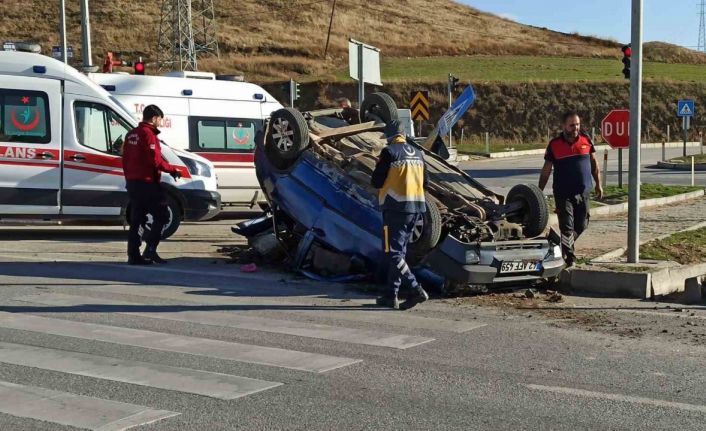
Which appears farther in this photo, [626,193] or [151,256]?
[626,193]

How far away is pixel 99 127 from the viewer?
14.3 metres

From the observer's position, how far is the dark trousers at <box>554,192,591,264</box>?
11.2 meters

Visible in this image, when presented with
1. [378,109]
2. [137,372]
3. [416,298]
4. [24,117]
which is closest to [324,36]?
[24,117]

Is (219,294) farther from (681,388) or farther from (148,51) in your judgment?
(148,51)

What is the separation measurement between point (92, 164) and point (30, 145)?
89cm

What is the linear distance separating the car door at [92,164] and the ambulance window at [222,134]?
2884 mm

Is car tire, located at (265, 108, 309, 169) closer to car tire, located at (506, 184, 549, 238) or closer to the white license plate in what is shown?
car tire, located at (506, 184, 549, 238)

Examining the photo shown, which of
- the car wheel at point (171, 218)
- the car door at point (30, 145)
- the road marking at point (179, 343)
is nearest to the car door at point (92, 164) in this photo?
the car door at point (30, 145)

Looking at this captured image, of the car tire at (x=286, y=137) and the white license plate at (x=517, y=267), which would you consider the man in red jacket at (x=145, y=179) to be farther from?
the white license plate at (x=517, y=267)

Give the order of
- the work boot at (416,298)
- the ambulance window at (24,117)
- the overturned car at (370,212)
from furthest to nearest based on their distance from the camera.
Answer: the ambulance window at (24,117), the overturned car at (370,212), the work boot at (416,298)

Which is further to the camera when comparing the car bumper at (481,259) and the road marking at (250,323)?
the car bumper at (481,259)

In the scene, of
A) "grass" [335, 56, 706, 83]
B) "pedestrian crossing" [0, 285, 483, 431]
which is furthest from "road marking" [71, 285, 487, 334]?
"grass" [335, 56, 706, 83]

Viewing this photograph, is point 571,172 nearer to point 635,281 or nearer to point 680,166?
point 635,281

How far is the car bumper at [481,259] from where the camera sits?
9.73 metres
